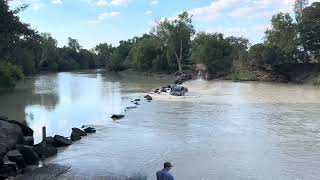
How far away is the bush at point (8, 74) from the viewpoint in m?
59.7

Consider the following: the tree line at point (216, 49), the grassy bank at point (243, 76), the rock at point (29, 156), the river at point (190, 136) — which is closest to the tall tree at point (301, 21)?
the tree line at point (216, 49)

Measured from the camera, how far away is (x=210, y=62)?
98.0 m

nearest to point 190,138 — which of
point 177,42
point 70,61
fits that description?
point 177,42

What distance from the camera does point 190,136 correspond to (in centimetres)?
3008

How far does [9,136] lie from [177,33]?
8744 cm

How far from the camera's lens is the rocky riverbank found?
21250mm

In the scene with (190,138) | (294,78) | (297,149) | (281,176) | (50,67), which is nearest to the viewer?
(281,176)

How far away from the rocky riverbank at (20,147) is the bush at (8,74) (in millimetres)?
33240

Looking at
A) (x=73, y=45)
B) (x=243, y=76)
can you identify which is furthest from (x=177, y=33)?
(x=73, y=45)

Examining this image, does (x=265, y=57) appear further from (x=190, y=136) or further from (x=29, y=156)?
(x=29, y=156)

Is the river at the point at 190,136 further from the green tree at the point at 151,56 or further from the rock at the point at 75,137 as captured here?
the green tree at the point at 151,56

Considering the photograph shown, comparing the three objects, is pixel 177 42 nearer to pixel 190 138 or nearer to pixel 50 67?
pixel 50 67

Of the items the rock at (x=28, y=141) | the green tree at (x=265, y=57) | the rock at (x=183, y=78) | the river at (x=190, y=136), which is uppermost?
the green tree at (x=265, y=57)

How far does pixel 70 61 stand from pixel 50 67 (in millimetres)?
24426
